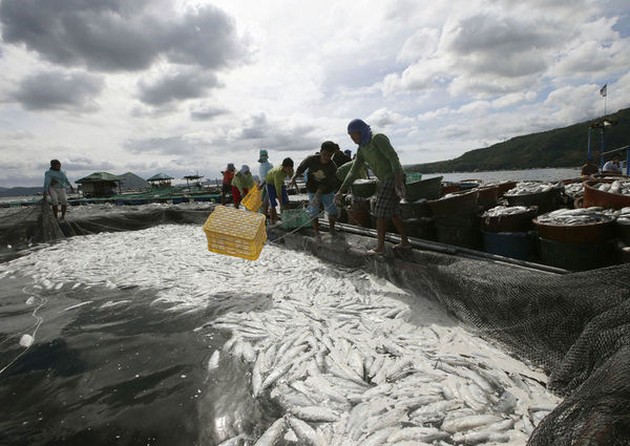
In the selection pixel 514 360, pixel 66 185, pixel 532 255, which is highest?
pixel 66 185

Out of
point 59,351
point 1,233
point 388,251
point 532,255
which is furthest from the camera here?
point 1,233

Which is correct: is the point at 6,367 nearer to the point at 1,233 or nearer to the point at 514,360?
the point at 514,360

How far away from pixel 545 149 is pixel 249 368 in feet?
545

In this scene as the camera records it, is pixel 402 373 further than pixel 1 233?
No

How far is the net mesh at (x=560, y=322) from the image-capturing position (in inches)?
62.4

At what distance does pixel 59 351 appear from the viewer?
11.5ft

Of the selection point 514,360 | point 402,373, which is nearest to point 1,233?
point 402,373

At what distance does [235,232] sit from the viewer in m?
4.85

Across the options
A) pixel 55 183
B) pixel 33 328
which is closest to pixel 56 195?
pixel 55 183

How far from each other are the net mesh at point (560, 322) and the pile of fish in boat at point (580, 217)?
946mm

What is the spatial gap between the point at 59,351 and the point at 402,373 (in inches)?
140

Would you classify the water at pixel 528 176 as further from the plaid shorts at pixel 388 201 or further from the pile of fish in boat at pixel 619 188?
the pile of fish in boat at pixel 619 188

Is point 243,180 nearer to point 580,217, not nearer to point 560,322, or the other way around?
point 580,217

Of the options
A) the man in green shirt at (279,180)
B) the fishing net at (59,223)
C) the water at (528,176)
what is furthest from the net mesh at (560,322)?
the fishing net at (59,223)
